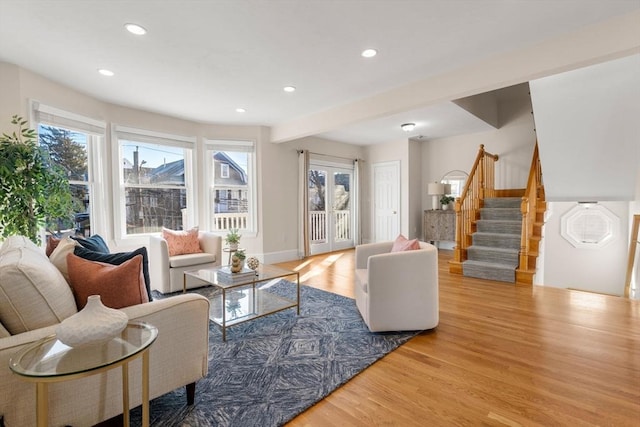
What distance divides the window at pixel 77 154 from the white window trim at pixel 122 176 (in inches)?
6.9

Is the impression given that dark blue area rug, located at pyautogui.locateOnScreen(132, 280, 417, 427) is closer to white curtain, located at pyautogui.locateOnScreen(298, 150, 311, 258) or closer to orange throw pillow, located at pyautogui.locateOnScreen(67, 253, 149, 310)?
orange throw pillow, located at pyautogui.locateOnScreen(67, 253, 149, 310)

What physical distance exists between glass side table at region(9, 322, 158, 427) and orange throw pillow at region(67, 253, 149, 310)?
0.83ft

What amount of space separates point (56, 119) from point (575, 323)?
5952 millimetres

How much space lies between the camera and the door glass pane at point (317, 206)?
6.52 metres

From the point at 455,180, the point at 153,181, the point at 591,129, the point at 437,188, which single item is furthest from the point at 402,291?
the point at 455,180

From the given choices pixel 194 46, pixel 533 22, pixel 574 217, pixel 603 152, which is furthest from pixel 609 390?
pixel 574 217

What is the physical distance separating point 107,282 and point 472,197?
542cm

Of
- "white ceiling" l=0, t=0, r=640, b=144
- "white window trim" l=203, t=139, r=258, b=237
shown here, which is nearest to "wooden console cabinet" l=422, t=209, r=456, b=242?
"white ceiling" l=0, t=0, r=640, b=144

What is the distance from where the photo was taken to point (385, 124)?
5309 millimetres

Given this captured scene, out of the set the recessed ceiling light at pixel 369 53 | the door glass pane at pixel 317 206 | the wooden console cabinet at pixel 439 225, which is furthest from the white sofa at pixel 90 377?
the wooden console cabinet at pixel 439 225

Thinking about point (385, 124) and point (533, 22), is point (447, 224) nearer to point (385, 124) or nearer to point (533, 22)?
point (385, 124)

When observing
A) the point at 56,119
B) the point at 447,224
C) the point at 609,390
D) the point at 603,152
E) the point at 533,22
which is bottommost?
the point at 609,390

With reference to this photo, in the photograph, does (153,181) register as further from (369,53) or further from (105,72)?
(369,53)

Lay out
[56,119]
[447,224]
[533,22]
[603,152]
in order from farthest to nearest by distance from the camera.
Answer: [447,224] → [603,152] → [56,119] → [533,22]
